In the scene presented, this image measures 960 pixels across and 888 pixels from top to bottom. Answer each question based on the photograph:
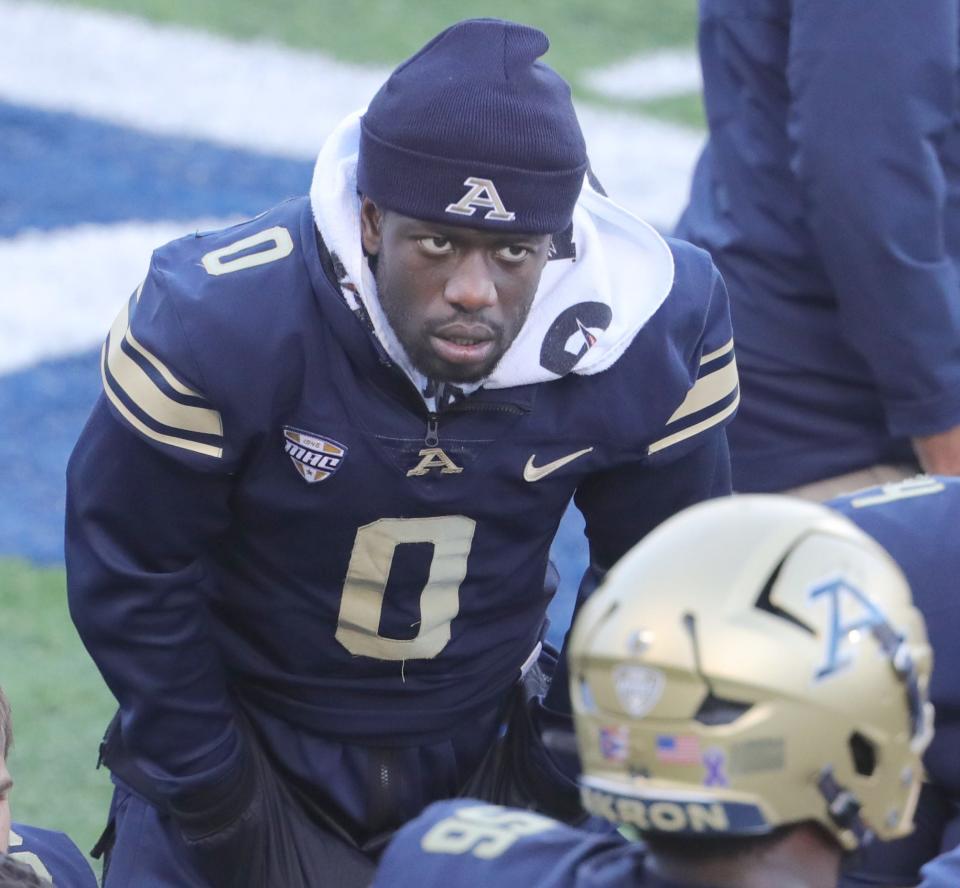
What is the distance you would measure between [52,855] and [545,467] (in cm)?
81

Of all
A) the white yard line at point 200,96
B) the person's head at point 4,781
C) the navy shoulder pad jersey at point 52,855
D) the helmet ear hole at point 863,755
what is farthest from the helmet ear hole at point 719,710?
the white yard line at point 200,96

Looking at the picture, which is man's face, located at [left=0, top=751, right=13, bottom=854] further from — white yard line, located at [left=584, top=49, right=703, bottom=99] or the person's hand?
white yard line, located at [left=584, top=49, right=703, bottom=99]

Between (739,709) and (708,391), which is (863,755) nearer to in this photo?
(739,709)

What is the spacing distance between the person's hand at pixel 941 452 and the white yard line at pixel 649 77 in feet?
14.0

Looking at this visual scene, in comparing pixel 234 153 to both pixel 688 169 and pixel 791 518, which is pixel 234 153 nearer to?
pixel 688 169

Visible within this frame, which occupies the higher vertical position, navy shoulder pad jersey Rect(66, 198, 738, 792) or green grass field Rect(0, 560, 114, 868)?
navy shoulder pad jersey Rect(66, 198, 738, 792)

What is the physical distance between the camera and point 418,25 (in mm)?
7371

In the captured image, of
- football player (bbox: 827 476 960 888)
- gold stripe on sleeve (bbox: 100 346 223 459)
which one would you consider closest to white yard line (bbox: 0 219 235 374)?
gold stripe on sleeve (bbox: 100 346 223 459)

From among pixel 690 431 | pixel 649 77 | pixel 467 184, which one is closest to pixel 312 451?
pixel 467 184

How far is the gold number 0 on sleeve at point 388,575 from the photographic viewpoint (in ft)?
7.70

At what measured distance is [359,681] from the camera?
2459mm

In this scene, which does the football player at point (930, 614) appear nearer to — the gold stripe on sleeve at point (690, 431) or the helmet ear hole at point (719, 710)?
the gold stripe on sleeve at point (690, 431)

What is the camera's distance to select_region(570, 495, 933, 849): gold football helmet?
61.9 inches

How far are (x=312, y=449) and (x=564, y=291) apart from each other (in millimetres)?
368
